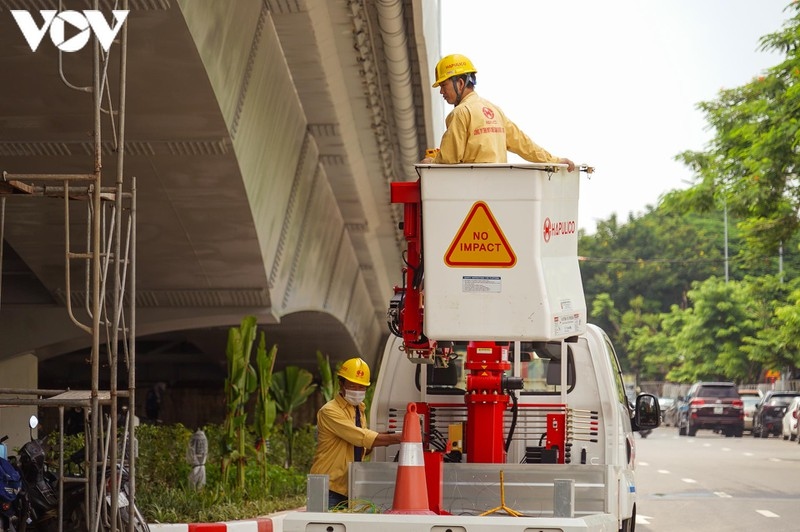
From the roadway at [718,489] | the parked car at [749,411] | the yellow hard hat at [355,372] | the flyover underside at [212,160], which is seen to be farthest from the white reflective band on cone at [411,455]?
the parked car at [749,411]

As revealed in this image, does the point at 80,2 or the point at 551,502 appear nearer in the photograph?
the point at 551,502

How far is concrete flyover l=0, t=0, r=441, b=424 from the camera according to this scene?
12.0 metres

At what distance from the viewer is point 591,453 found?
8.64 m

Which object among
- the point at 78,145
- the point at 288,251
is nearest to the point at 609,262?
the point at 288,251

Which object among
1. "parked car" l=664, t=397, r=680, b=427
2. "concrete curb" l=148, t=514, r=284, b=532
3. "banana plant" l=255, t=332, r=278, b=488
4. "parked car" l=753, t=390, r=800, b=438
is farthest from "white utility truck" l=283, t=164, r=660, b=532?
"parked car" l=664, t=397, r=680, b=427

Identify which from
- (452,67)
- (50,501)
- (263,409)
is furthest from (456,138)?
(263,409)

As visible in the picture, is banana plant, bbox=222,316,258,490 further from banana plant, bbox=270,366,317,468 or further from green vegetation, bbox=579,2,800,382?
green vegetation, bbox=579,2,800,382

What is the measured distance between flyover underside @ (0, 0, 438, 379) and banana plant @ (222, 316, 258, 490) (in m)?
1.63

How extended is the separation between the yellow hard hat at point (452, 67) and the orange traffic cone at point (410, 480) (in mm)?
2163

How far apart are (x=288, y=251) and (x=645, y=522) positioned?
7.30 metres

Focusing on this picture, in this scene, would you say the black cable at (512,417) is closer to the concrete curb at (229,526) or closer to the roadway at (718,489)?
the concrete curb at (229,526)

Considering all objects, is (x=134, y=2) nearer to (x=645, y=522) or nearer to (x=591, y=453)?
(x=591, y=453)

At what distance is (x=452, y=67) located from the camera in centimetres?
781

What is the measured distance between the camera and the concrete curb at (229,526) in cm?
1127
